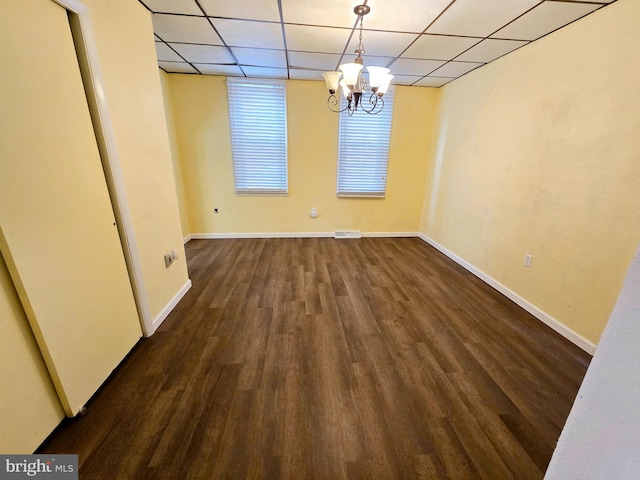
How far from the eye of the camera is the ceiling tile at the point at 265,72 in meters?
3.30

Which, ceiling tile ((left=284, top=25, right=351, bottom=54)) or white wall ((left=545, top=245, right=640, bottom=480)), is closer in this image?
white wall ((left=545, top=245, right=640, bottom=480))

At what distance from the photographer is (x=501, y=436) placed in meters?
1.33

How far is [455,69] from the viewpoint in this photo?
10.3ft

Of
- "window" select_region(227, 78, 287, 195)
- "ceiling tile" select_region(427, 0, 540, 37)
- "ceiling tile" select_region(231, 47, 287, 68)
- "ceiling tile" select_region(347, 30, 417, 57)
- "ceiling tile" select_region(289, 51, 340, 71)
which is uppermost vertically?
"ceiling tile" select_region(231, 47, 287, 68)

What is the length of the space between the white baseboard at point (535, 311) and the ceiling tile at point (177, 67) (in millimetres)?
4397

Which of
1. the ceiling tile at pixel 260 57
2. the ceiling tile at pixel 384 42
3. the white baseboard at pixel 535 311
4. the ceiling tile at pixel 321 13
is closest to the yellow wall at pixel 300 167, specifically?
the ceiling tile at pixel 260 57

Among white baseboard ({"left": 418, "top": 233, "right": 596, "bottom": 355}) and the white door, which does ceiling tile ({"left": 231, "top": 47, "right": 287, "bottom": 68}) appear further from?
white baseboard ({"left": 418, "top": 233, "right": 596, "bottom": 355})

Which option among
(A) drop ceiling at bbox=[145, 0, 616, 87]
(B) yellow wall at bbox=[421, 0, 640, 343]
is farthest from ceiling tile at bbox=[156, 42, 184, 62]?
(B) yellow wall at bbox=[421, 0, 640, 343]

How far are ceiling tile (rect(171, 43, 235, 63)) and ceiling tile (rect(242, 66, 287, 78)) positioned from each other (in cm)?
34

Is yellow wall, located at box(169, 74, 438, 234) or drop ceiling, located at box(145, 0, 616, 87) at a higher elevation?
drop ceiling, located at box(145, 0, 616, 87)

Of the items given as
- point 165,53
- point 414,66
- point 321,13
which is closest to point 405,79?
point 414,66

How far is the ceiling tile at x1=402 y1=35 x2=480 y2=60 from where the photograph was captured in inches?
92.4

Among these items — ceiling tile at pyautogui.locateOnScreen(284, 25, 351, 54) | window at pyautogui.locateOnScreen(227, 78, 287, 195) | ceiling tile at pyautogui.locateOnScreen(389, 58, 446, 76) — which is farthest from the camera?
window at pyautogui.locateOnScreen(227, 78, 287, 195)

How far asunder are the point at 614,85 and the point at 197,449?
341 cm
